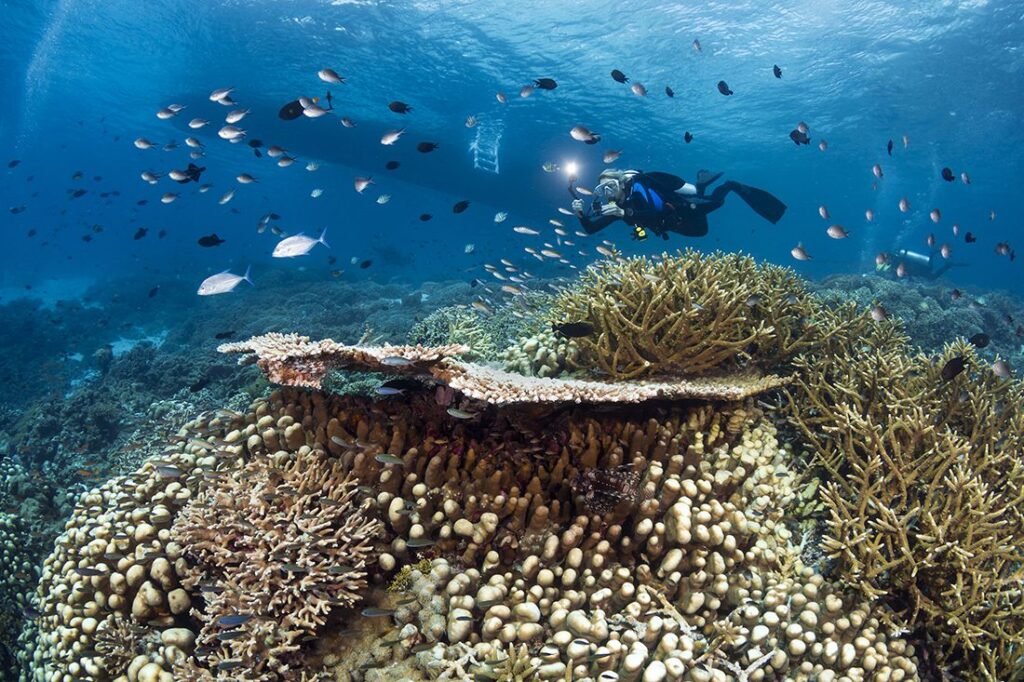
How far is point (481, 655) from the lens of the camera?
285 centimetres

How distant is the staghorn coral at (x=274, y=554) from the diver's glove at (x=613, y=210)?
5.23m

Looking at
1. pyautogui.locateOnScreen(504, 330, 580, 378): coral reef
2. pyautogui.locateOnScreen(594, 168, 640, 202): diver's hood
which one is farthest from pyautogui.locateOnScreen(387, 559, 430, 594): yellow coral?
pyautogui.locateOnScreen(594, 168, 640, 202): diver's hood

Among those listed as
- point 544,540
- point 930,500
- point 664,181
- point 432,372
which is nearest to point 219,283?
point 432,372

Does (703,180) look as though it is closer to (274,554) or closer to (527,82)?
(274,554)

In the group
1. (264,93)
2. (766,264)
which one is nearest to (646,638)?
(766,264)

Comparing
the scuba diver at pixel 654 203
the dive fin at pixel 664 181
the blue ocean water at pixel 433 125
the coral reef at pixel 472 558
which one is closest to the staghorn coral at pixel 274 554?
the coral reef at pixel 472 558

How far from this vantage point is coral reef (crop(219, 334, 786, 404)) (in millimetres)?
3340

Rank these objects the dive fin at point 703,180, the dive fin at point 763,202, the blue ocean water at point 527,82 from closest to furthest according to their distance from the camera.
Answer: the dive fin at point 763,202 < the dive fin at point 703,180 < the blue ocean water at point 527,82

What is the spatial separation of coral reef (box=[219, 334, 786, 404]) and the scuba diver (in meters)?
3.93

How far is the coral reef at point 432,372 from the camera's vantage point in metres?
3.34

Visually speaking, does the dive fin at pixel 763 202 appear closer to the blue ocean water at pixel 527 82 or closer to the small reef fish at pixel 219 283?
the small reef fish at pixel 219 283

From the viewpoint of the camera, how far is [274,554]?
3164 mm

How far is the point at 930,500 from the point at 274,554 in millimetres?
4591

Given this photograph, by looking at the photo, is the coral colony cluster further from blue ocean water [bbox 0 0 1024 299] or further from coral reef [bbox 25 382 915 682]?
blue ocean water [bbox 0 0 1024 299]
